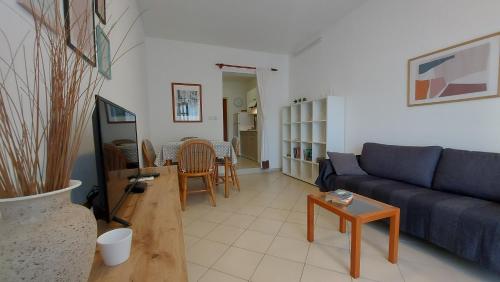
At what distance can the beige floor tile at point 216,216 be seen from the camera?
235cm

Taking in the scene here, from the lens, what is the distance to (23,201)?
1.36 feet

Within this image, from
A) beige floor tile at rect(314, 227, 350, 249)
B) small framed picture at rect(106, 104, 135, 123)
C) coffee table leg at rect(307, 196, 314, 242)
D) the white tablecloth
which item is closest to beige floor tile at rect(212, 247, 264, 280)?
coffee table leg at rect(307, 196, 314, 242)

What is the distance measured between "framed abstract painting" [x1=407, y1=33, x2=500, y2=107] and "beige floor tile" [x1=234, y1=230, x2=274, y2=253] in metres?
2.20

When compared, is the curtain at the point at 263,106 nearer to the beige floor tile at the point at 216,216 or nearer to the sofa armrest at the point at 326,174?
the sofa armrest at the point at 326,174

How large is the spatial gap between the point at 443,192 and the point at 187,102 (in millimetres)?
3867

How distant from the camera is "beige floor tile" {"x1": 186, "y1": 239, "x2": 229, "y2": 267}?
163 cm

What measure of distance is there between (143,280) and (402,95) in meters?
3.02

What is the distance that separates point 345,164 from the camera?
2662mm

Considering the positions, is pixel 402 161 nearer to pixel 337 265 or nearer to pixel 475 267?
pixel 475 267

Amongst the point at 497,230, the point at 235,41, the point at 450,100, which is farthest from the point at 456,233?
the point at 235,41

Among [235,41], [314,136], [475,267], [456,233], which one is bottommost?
[475,267]

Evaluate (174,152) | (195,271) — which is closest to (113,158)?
(195,271)

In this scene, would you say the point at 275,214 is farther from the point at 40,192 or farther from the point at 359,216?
the point at 40,192

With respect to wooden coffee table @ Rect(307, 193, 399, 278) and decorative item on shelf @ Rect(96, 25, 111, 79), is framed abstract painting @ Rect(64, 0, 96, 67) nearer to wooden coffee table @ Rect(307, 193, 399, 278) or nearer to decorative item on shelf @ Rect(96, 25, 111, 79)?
decorative item on shelf @ Rect(96, 25, 111, 79)
